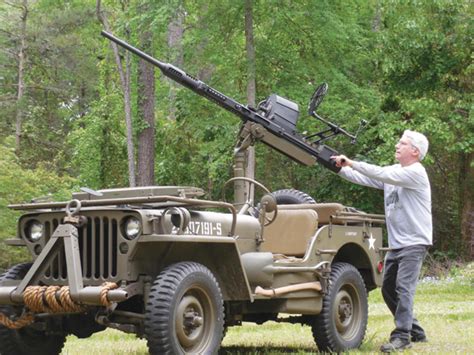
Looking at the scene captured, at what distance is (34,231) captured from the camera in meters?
6.65

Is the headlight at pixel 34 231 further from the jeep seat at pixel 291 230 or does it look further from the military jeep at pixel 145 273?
the jeep seat at pixel 291 230

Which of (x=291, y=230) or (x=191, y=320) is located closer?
(x=191, y=320)

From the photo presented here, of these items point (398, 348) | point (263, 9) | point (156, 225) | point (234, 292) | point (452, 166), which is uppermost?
point (263, 9)

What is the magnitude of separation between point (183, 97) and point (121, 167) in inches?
346

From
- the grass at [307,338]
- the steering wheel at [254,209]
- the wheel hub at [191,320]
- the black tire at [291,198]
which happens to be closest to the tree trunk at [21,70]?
the grass at [307,338]

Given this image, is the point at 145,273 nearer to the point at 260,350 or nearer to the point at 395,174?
the point at 260,350

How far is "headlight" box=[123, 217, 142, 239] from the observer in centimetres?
609

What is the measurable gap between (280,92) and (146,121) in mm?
4783

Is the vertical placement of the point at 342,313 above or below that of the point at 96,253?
below

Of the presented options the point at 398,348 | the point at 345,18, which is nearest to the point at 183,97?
the point at 345,18

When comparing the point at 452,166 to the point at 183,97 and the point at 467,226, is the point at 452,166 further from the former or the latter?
the point at 183,97

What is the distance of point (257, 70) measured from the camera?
62.2 ft

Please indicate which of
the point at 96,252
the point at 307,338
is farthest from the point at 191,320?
the point at 307,338

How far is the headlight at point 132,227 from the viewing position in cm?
609
